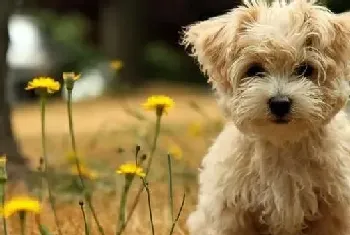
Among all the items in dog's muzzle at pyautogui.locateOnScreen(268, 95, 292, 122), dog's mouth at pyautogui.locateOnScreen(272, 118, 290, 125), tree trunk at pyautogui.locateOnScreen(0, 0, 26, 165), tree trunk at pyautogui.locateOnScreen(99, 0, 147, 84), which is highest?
dog's muzzle at pyautogui.locateOnScreen(268, 95, 292, 122)

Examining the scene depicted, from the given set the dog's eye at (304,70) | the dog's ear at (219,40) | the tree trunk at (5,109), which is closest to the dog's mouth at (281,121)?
the dog's eye at (304,70)

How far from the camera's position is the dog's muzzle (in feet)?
9.27

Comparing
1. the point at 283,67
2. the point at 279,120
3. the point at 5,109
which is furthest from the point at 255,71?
the point at 5,109

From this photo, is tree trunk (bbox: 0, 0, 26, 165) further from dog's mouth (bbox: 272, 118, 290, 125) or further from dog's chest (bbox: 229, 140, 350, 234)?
dog's mouth (bbox: 272, 118, 290, 125)

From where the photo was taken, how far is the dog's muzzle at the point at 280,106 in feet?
9.27

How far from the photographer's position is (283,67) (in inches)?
115

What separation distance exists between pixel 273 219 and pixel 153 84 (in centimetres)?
799

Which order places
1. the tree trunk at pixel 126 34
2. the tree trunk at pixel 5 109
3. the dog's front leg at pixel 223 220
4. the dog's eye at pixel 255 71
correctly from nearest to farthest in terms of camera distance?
the dog's eye at pixel 255 71, the dog's front leg at pixel 223 220, the tree trunk at pixel 5 109, the tree trunk at pixel 126 34

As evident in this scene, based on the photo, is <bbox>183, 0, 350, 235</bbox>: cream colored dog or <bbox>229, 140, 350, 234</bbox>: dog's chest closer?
<bbox>183, 0, 350, 235</bbox>: cream colored dog

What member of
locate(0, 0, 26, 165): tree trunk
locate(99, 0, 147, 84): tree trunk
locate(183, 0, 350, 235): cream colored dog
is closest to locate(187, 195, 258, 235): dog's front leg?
locate(183, 0, 350, 235): cream colored dog

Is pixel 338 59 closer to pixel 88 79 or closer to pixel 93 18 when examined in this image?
pixel 88 79

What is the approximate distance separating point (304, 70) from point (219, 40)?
0.31m

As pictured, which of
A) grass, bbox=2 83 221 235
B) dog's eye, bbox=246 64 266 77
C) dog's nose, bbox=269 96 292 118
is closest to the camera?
dog's nose, bbox=269 96 292 118

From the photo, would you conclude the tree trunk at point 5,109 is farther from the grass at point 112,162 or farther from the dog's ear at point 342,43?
the dog's ear at point 342,43
